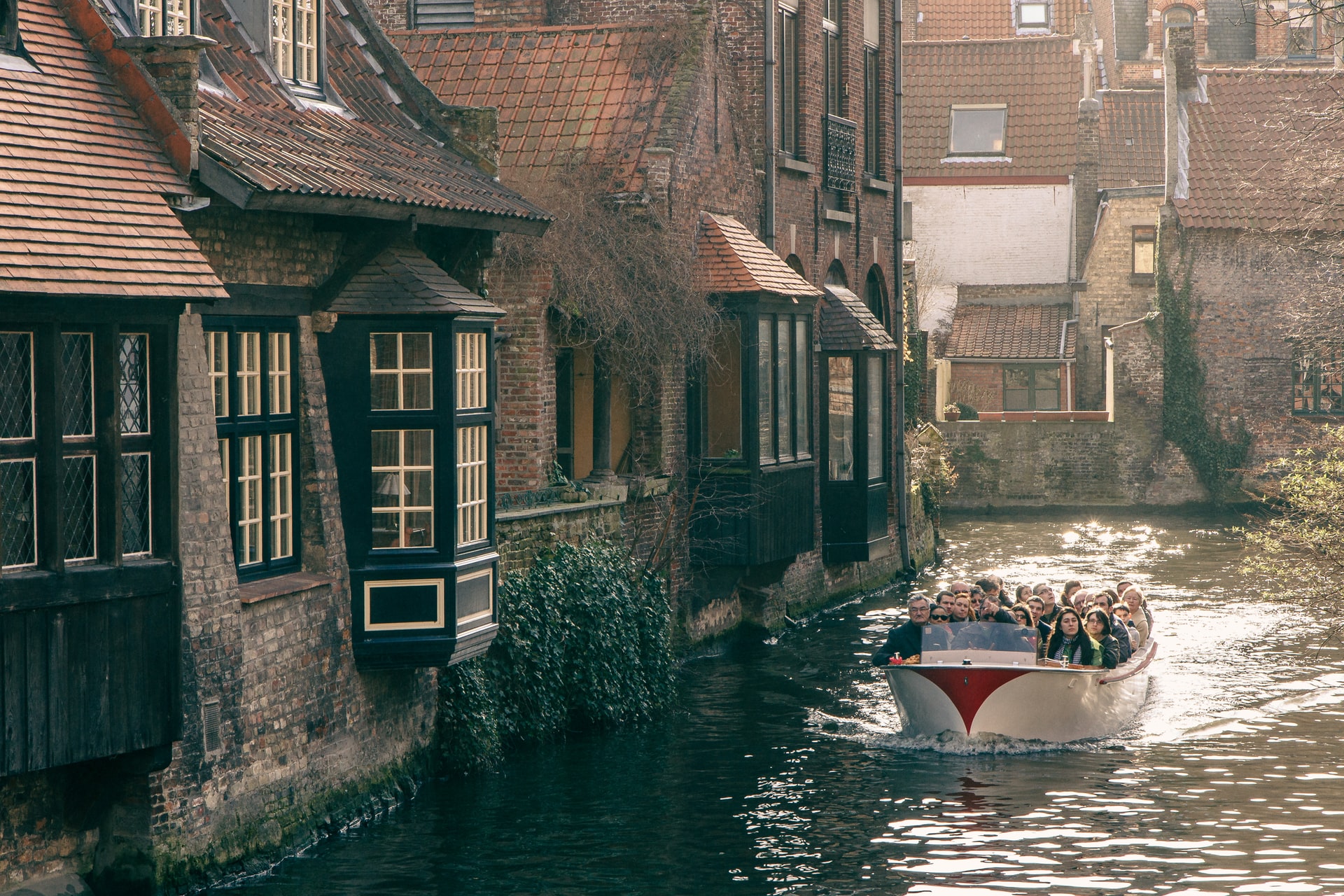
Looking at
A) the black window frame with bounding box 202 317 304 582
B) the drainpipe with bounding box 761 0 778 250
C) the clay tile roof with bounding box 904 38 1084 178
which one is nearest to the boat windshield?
the black window frame with bounding box 202 317 304 582

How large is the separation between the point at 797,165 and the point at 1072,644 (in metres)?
8.85

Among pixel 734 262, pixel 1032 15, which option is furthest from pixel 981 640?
pixel 1032 15

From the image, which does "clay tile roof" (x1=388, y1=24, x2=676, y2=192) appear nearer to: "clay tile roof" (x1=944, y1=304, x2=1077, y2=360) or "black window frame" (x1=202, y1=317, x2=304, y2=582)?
"black window frame" (x1=202, y1=317, x2=304, y2=582)

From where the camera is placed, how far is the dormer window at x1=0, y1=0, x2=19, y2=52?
11219mm

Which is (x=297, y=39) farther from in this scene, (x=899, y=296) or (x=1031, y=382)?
(x=1031, y=382)

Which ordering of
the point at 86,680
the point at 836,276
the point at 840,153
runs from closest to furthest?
the point at 86,680, the point at 840,153, the point at 836,276

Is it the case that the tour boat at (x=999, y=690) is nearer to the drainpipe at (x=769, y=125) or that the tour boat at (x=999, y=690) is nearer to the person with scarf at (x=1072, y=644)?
the person with scarf at (x=1072, y=644)

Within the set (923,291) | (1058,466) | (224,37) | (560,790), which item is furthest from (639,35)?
(923,291)

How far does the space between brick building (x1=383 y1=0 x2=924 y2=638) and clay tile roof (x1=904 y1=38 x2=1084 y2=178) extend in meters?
22.3

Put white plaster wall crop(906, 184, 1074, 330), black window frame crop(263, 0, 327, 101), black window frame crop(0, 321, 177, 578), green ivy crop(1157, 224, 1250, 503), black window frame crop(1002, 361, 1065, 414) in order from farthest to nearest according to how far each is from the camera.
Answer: white plaster wall crop(906, 184, 1074, 330) < black window frame crop(1002, 361, 1065, 414) < green ivy crop(1157, 224, 1250, 503) < black window frame crop(263, 0, 327, 101) < black window frame crop(0, 321, 177, 578)

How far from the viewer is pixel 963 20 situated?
55906mm

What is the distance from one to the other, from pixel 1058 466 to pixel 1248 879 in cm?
2829

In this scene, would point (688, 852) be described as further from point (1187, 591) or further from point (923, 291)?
point (923, 291)

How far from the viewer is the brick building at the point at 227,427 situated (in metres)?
10.7
